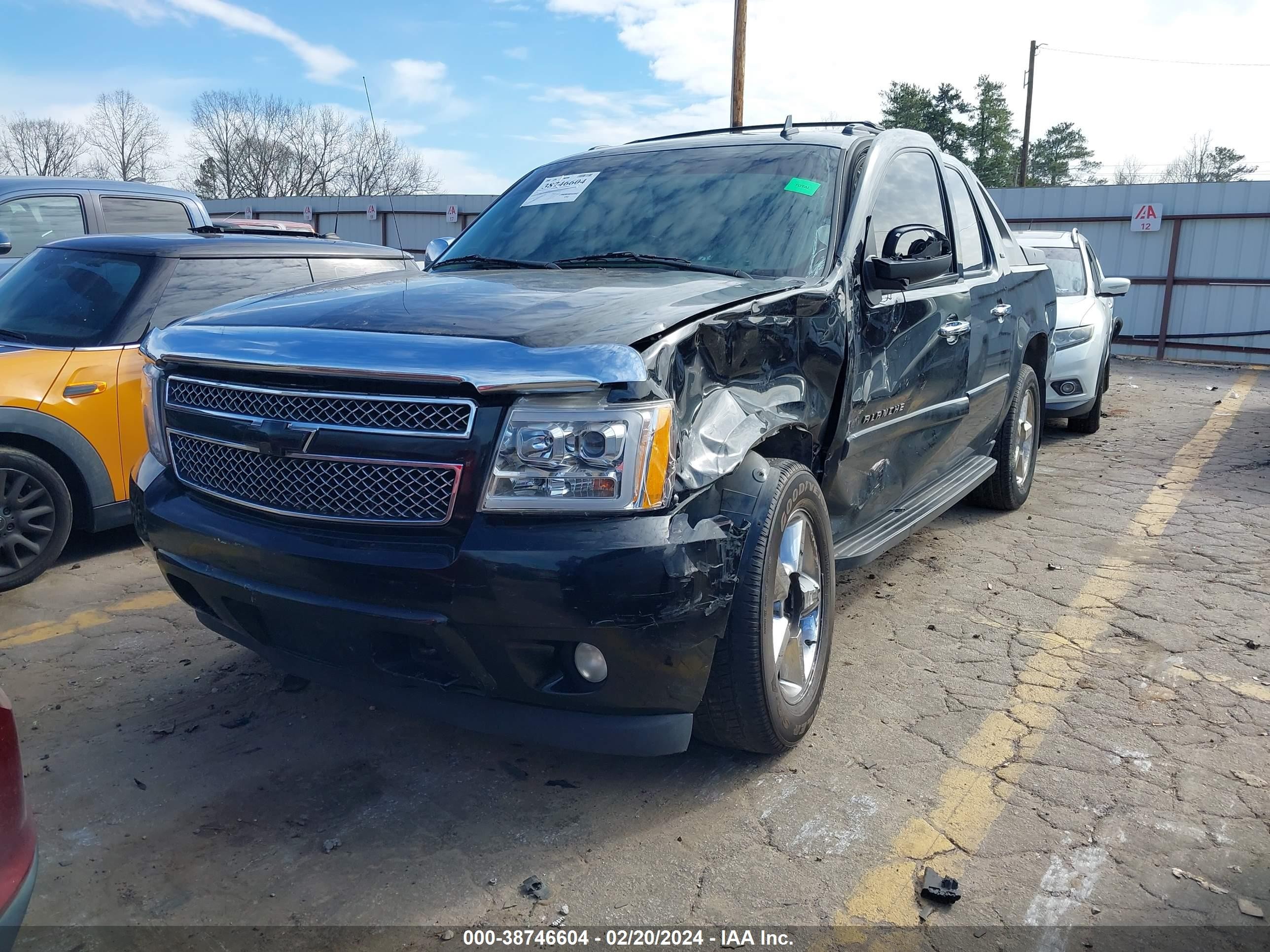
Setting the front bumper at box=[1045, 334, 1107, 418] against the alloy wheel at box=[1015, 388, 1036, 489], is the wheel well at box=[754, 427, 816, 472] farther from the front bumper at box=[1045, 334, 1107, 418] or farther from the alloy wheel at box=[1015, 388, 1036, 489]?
the front bumper at box=[1045, 334, 1107, 418]

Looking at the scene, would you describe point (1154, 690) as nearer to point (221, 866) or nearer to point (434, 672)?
point (434, 672)

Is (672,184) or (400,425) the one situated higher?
(672,184)

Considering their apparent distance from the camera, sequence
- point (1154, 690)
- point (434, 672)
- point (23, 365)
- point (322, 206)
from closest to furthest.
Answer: point (434, 672) < point (1154, 690) < point (23, 365) < point (322, 206)

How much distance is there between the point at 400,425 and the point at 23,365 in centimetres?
319

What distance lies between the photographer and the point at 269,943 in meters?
2.27

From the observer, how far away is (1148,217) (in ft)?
54.4

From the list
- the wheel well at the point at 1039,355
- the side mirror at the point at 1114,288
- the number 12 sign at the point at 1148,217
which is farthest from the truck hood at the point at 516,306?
the number 12 sign at the point at 1148,217

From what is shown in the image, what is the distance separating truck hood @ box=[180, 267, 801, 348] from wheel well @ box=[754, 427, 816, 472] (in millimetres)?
424

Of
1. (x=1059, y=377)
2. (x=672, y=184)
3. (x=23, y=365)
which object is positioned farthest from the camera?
(x=1059, y=377)

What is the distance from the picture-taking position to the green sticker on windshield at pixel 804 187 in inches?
143

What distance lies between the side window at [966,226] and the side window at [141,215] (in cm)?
575

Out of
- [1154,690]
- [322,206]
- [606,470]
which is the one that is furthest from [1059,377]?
[322,206]

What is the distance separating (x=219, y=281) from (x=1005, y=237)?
429 cm

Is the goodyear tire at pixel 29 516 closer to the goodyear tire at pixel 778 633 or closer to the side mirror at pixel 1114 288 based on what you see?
the goodyear tire at pixel 778 633
